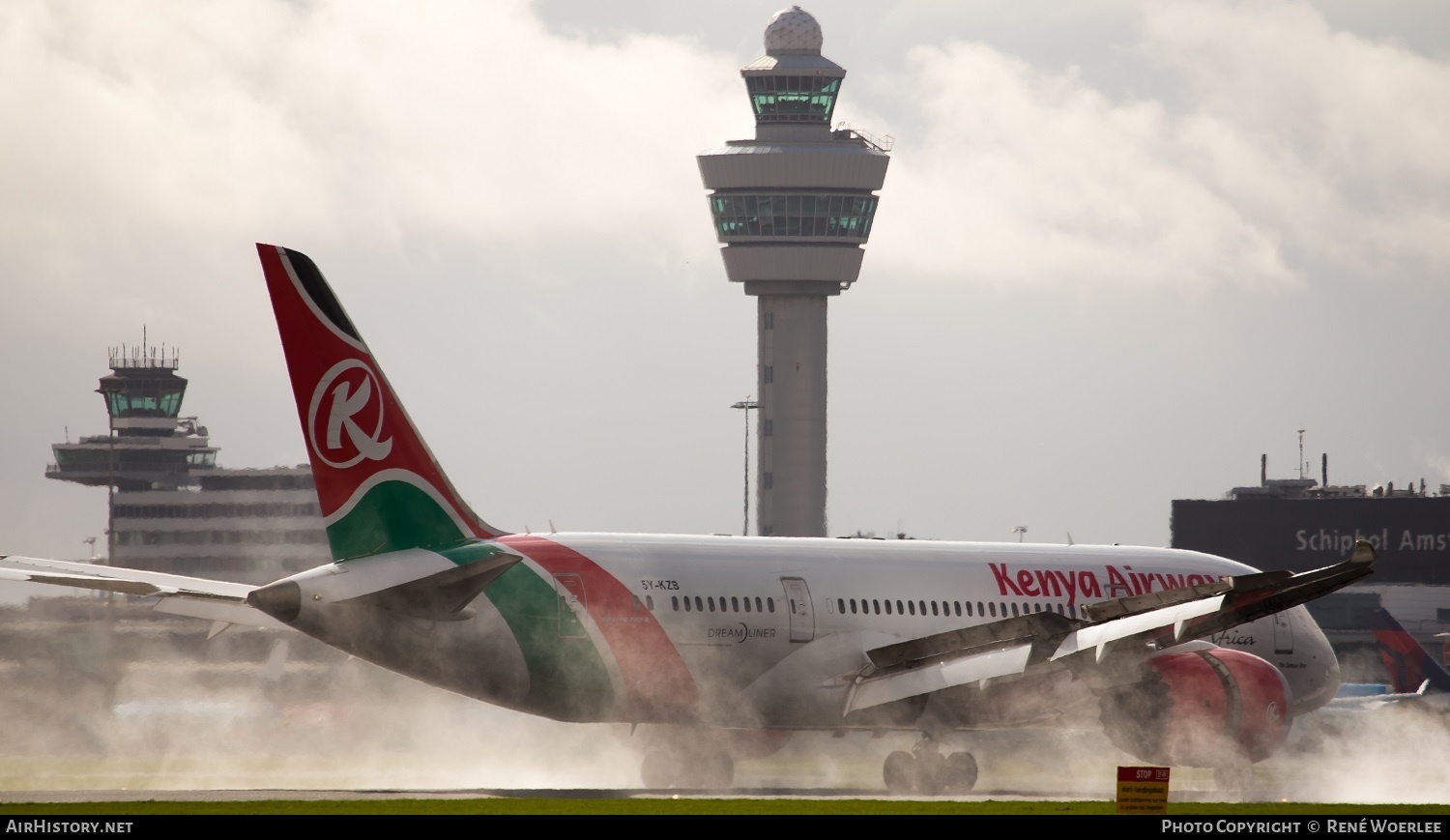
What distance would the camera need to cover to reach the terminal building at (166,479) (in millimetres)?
104688

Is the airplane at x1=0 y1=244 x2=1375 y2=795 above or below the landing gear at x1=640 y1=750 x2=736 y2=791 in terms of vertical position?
above

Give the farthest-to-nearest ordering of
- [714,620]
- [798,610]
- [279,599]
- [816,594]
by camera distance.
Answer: [816,594] < [798,610] < [714,620] < [279,599]

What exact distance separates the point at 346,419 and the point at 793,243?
315 feet

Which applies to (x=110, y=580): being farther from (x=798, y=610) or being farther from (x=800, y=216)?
(x=800, y=216)

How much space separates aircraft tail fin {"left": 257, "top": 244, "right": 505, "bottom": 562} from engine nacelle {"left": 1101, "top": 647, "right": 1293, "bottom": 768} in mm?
10730

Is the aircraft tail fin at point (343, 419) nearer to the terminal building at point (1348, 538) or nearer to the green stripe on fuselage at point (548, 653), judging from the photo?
the green stripe on fuselage at point (548, 653)

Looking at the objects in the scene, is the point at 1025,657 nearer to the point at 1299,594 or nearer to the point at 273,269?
the point at 1299,594

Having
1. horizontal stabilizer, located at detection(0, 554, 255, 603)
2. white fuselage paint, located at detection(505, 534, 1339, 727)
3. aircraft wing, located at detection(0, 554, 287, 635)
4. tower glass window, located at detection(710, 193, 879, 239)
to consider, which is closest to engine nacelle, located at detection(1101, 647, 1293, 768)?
white fuselage paint, located at detection(505, 534, 1339, 727)

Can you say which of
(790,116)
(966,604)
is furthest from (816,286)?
(966,604)

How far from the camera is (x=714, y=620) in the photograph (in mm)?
25953

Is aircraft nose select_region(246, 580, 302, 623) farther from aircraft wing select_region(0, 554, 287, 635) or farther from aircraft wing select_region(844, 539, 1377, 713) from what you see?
aircraft wing select_region(844, 539, 1377, 713)

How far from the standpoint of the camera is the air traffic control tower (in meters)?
118

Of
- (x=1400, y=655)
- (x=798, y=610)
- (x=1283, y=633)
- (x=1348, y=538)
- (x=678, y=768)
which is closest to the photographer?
(x=798, y=610)

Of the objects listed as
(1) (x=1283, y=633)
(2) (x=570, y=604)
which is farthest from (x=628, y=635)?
(1) (x=1283, y=633)
